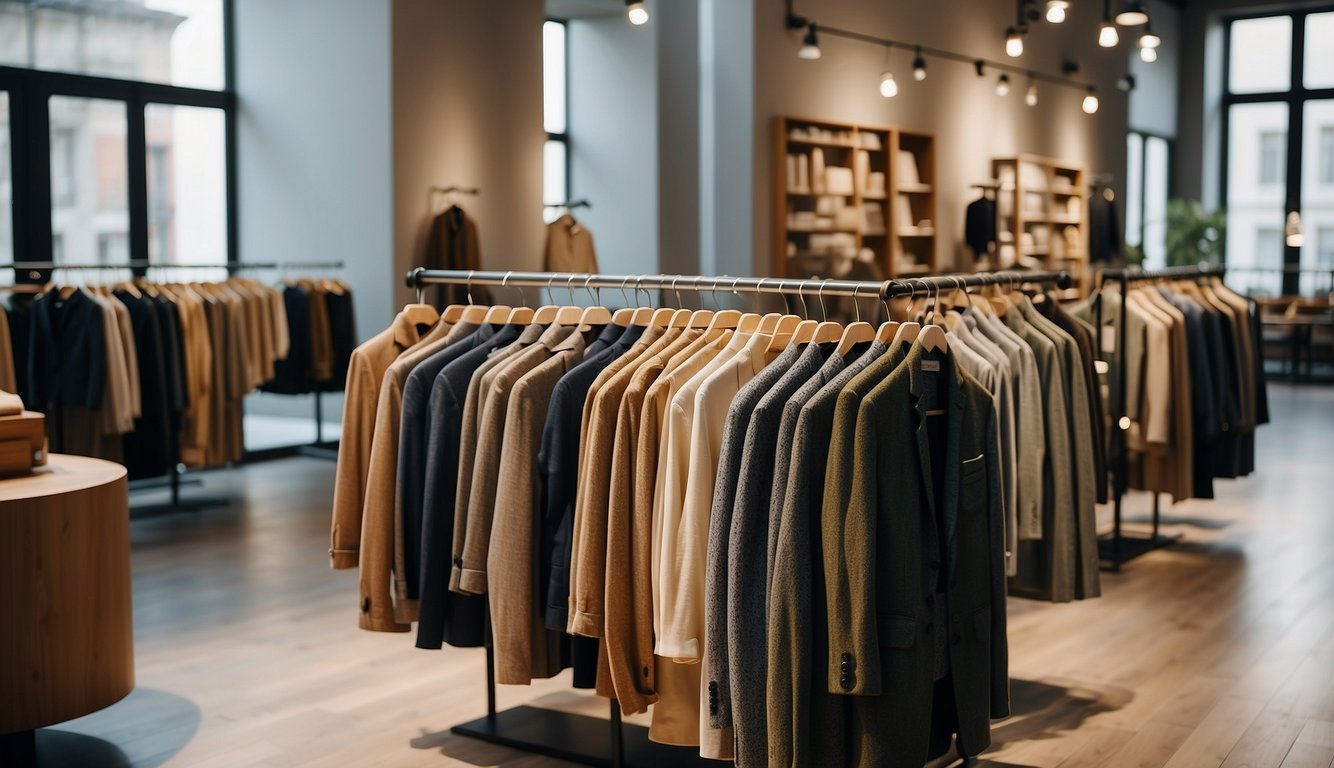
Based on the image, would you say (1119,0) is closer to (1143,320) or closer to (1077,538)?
(1143,320)

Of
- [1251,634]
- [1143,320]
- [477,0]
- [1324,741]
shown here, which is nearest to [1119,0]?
[477,0]

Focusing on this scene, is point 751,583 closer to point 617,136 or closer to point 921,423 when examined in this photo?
point 921,423

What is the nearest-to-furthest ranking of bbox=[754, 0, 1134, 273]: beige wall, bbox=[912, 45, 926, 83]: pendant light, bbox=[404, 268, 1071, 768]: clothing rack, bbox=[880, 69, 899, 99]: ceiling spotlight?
bbox=[404, 268, 1071, 768]: clothing rack, bbox=[754, 0, 1134, 273]: beige wall, bbox=[880, 69, 899, 99]: ceiling spotlight, bbox=[912, 45, 926, 83]: pendant light

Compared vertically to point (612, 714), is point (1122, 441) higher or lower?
higher

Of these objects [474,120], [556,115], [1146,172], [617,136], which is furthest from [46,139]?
[1146,172]

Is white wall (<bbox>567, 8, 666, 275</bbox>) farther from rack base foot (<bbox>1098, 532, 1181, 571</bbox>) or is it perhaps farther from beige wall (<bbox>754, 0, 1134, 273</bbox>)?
rack base foot (<bbox>1098, 532, 1181, 571</bbox>)

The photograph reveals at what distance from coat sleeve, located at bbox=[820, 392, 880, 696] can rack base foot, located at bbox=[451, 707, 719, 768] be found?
3.32 feet

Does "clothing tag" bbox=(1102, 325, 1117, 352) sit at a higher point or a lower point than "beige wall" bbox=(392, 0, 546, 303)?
lower

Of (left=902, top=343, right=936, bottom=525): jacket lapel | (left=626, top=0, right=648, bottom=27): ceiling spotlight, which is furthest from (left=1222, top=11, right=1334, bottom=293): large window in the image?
(left=902, top=343, right=936, bottom=525): jacket lapel

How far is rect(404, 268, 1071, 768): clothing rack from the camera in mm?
3359

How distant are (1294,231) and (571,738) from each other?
1504 centimetres

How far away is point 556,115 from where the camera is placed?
10.8 meters

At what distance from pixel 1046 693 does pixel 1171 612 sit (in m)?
1.29

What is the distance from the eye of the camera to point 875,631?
276 centimetres
